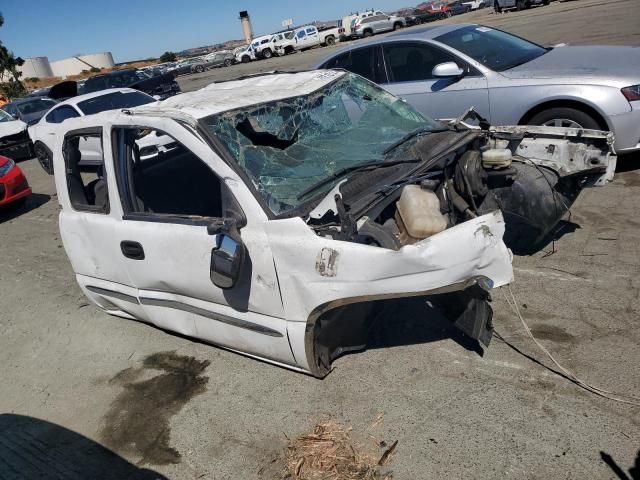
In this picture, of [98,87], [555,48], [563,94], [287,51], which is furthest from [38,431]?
[287,51]

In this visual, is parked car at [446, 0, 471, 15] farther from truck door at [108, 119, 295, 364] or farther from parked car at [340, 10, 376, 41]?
truck door at [108, 119, 295, 364]

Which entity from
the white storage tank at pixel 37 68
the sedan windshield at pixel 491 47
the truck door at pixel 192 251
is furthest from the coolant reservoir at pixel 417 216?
the white storage tank at pixel 37 68

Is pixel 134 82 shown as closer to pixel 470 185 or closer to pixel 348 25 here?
pixel 470 185

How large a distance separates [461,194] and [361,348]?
1.15 meters

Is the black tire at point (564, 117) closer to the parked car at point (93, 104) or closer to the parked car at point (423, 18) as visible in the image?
the parked car at point (93, 104)

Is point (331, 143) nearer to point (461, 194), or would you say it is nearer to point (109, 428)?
point (461, 194)

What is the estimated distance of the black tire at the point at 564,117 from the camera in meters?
4.79

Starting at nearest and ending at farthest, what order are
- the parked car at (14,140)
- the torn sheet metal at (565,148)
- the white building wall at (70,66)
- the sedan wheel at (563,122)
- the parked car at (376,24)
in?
1. the torn sheet metal at (565,148)
2. the sedan wheel at (563,122)
3. the parked car at (14,140)
4. the parked car at (376,24)
5. the white building wall at (70,66)

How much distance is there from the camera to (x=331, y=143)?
3236mm

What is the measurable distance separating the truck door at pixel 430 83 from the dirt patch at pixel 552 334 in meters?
2.89

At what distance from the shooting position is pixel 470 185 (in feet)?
10.3

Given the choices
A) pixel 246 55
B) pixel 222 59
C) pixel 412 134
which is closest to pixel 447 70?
pixel 412 134

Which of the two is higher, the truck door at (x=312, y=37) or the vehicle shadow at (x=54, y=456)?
the truck door at (x=312, y=37)

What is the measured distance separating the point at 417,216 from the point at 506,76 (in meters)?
3.14
